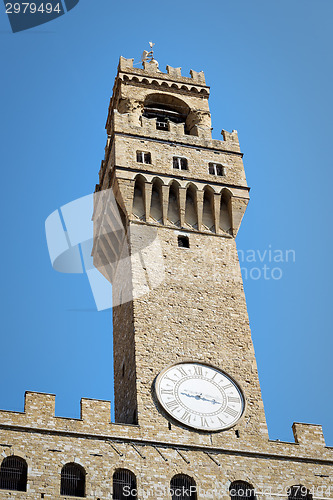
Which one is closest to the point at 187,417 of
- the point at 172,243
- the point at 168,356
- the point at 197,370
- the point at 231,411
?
the point at 231,411

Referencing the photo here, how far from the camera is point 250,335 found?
32.6m

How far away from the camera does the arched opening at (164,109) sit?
40.4 m

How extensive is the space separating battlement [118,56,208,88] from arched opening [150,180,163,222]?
7.66m

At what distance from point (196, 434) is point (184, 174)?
37.1ft

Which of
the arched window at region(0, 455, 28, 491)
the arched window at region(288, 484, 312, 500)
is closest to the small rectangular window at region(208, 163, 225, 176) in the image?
the arched window at region(288, 484, 312, 500)

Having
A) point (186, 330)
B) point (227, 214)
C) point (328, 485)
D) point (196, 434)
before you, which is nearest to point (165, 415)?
point (196, 434)

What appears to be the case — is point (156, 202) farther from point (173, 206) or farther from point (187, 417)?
point (187, 417)

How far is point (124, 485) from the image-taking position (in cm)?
2750

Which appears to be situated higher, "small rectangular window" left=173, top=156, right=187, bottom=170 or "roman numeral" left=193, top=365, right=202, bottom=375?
"small rectangular window" left=173, top=156, right=187, bottom=170

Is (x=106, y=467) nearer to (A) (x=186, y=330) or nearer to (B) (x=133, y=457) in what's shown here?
(B) (x=133, y=457)

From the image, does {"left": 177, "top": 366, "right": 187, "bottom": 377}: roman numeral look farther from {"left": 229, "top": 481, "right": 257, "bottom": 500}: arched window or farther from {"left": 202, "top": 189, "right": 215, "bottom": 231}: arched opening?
{"left": 202, "top": 189, "right": 215, "bottom": 231}: arched opening

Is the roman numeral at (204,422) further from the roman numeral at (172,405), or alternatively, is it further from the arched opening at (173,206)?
the arched opening at (173,206)

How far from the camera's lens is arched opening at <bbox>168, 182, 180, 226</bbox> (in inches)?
1395

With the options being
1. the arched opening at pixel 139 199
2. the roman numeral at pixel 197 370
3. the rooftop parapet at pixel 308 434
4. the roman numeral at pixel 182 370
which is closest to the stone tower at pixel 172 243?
the arched opening at pixel 139 199
